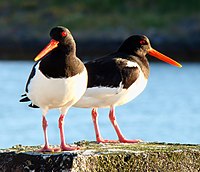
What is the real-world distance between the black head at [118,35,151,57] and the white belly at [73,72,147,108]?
0.68 meters

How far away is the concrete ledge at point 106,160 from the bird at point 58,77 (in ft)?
1.39

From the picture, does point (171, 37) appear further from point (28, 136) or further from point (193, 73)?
point (28, 136)

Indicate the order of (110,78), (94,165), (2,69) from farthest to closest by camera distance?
1. (2,69)
2. (110,78)
3. (94,165)

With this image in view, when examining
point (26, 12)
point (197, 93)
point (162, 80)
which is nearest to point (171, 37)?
point (26, 12)

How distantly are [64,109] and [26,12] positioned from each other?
70.5 m

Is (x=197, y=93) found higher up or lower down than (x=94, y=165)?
lower down

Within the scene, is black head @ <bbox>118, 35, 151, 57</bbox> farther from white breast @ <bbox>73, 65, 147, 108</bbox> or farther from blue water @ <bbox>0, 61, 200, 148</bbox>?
blue water @ <bbox>0, 61, 200, 148</bbox>

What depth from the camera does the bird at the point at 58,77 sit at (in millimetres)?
9914

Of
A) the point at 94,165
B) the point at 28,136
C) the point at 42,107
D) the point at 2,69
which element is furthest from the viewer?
the point at 2,69

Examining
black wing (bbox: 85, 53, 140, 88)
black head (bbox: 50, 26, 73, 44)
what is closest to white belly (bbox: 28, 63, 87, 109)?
black head (bbox: 50, 26, 73, 44)

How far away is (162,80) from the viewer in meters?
50.5

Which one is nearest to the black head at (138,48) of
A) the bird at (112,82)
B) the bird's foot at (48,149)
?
the bird at (112,82)

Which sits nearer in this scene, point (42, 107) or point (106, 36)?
point (42, 107)

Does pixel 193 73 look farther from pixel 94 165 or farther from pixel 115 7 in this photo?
pixel 94 165
